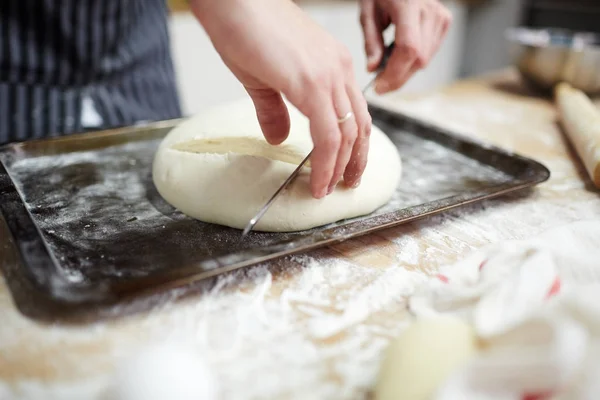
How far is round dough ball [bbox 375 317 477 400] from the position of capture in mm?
641

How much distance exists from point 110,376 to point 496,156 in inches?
44.6

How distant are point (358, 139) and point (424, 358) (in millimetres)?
432

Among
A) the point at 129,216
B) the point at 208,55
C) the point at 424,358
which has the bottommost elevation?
the point at 208,55

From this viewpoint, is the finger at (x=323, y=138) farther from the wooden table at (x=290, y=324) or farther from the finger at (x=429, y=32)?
the finger at (x=429, y=32)

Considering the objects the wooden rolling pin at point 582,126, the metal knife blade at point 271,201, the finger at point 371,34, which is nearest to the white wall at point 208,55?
the finger at point 371,34

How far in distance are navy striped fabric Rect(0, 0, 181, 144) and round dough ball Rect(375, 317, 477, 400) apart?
3.93 feet

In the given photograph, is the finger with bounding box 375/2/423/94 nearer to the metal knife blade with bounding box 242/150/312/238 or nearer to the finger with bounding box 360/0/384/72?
the finger with bounding box 360/0/384/72

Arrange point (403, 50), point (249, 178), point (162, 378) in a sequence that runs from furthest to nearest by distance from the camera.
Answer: point (403, 50) < point (249, 178) < point (162, 378)

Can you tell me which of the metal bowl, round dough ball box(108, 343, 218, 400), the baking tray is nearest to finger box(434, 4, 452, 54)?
the baking tray

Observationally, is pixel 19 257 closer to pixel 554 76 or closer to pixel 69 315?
pixel 69 315

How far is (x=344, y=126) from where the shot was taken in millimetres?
873

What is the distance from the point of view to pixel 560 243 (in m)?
0.96

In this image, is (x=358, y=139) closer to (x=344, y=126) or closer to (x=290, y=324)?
(x=344, y=126)

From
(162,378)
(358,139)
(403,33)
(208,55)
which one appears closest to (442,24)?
(403,33)
